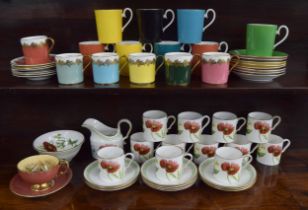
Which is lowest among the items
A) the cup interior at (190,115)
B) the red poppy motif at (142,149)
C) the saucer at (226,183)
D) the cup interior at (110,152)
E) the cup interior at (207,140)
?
the saucer at (226,183)

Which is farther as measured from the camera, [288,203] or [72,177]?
[72,177]

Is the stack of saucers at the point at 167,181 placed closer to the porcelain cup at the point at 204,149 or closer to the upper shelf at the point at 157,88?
the porcelain cup at the point at 204,149

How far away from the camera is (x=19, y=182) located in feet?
2.99

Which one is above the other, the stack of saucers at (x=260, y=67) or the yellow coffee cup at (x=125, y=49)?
the yellow coffee cup at (x=125, y=49)

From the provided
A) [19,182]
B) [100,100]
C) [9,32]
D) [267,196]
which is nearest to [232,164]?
[267,196]

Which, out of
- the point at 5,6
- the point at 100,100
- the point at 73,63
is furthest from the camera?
the point at 100,100

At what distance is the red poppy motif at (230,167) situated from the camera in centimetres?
87

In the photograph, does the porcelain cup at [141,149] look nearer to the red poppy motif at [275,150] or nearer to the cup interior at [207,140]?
the cup interior at [207,140]

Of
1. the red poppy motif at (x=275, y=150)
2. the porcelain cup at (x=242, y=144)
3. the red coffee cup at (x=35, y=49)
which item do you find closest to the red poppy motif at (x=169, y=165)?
the porcelain cup at (x=242, y=144)

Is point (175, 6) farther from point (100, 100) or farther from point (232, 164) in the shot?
point (232, 164)

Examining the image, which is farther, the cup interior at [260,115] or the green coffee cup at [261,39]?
the cup interior at [260,115]

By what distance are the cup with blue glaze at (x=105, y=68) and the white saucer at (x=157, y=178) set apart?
0.91ft

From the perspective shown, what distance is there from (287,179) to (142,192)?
1.39 feet

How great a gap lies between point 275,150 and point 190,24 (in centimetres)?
→ 47
